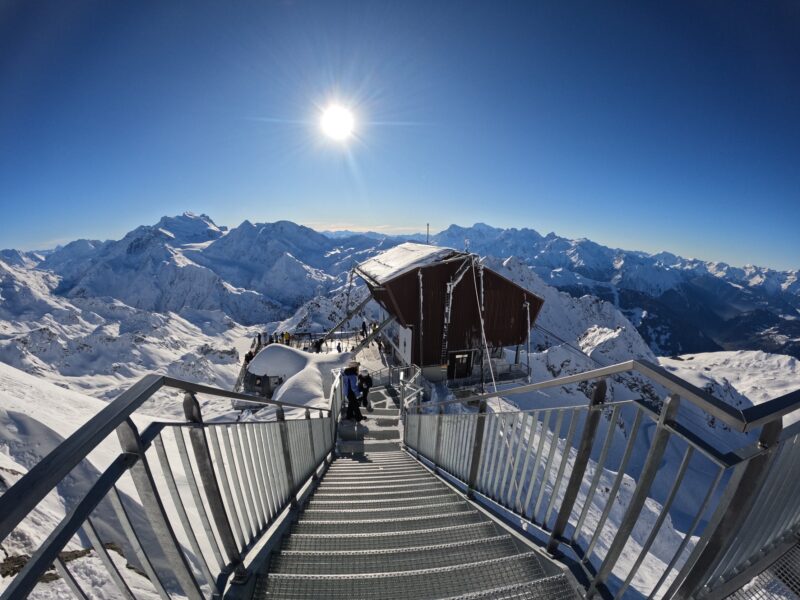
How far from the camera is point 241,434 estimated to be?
313 centimetres

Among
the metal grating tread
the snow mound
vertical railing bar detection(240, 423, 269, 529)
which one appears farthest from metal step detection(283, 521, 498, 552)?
the snow mound

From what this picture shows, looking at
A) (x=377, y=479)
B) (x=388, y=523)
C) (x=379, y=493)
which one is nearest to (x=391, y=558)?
(x=388, y=523)

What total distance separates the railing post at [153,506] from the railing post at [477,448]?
3.24m

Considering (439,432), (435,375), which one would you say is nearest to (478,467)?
(439,432)

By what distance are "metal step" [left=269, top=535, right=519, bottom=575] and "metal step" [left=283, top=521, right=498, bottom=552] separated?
7.8 inches

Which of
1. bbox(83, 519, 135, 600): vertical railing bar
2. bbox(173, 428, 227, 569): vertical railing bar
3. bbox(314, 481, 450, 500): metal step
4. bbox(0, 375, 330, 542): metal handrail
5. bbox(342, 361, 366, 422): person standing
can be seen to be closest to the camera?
bbox(0, 375, 330, 542): metal handrail

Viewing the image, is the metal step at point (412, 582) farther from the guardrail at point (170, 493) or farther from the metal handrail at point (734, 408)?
the metal handrail at point (734, 408)

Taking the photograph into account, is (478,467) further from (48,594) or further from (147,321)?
(147,321)

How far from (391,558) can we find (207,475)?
5.81 ft

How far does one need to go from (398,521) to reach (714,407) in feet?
11.0

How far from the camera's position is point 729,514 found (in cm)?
192

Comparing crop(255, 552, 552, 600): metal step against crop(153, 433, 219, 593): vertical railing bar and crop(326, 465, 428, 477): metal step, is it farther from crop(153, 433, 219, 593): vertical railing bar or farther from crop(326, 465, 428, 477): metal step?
crop(326, 465, 428, 477): metal step

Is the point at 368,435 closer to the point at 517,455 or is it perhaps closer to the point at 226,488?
the point at 517,455

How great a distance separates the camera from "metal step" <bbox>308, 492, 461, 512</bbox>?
181 inches
